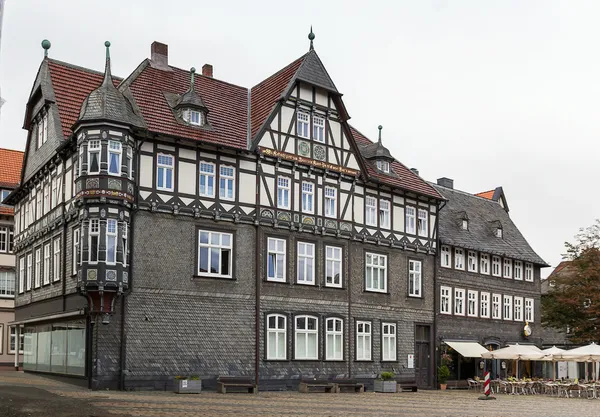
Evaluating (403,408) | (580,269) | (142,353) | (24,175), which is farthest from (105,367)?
(580,269)

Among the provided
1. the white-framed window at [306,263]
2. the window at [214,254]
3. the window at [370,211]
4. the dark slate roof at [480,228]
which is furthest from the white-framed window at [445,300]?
the window at [214,254]

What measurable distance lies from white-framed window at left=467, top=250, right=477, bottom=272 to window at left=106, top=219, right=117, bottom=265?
23645 mm

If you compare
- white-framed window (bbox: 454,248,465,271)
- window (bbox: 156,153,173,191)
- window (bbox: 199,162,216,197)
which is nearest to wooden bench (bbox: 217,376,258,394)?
window (bbox: 199,162,216,197)

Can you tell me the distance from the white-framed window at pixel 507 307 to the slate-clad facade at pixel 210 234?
925 cm

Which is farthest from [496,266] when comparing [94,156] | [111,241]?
[94,156]

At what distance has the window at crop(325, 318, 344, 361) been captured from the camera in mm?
36875

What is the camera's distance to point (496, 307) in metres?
49.3

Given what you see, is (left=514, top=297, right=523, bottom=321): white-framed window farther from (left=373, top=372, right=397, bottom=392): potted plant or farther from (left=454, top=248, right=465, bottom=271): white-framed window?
(left=373, top=372, right=397, bottom=392): potted plant

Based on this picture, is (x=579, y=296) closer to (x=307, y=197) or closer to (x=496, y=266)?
(x=496, y=266)

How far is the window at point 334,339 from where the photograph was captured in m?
36.9

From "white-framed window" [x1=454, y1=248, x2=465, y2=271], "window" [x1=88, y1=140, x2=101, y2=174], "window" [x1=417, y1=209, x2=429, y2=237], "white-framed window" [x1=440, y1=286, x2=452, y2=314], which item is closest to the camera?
"window" [x1=88, y1=140, x2=101, y2=174]

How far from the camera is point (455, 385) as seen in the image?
43594mm

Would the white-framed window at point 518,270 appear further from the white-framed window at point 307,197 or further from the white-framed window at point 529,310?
the white-framed window at point 307,197

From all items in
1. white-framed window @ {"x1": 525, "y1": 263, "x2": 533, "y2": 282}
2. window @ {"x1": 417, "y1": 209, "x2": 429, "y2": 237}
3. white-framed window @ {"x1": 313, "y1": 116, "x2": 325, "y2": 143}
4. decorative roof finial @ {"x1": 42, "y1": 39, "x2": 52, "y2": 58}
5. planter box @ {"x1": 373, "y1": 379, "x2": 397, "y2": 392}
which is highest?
decorative roof finial @ {"x1": 42, "y1": 39, "x2": 52, "y2": 58}
